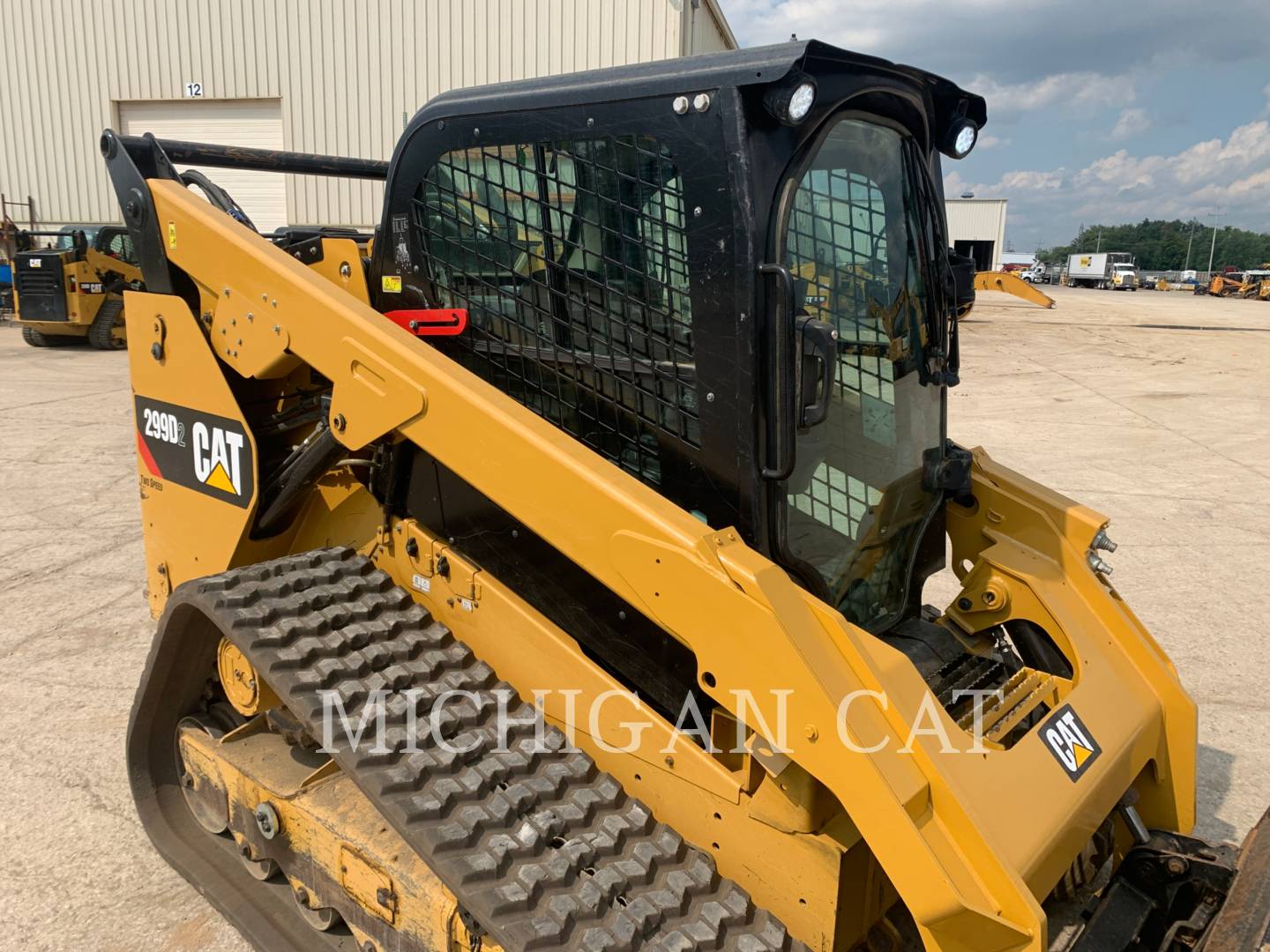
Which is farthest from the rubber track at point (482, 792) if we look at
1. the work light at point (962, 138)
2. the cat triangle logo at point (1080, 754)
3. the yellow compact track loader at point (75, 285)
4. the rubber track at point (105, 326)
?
the rubber track at point (105, 326)

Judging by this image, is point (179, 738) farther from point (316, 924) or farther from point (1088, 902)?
point (1088, 902)

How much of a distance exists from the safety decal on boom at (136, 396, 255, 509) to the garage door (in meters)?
17.4

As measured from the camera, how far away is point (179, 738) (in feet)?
9.40

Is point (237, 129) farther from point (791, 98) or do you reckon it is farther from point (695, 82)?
point (791, 98)

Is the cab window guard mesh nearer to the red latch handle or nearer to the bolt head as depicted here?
the red latch handle

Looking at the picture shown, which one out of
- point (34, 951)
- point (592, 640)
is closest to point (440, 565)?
point (592, 640)

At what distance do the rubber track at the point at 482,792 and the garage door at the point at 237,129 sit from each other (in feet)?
60.6

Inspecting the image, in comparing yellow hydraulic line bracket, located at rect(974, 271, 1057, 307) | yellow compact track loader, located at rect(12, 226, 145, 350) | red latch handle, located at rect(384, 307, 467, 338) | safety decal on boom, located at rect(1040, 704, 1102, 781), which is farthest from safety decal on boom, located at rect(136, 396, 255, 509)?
yellow compact track loader, located at rect(12, 226, 145, 350)

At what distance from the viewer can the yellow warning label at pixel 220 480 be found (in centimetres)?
288

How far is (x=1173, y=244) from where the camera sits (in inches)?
4274

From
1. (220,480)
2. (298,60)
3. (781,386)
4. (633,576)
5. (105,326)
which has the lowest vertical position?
(105,326)

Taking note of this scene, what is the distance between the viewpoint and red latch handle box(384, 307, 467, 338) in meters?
2.48

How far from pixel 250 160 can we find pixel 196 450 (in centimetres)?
109

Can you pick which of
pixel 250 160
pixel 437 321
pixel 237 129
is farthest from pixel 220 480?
pixel 237 129
